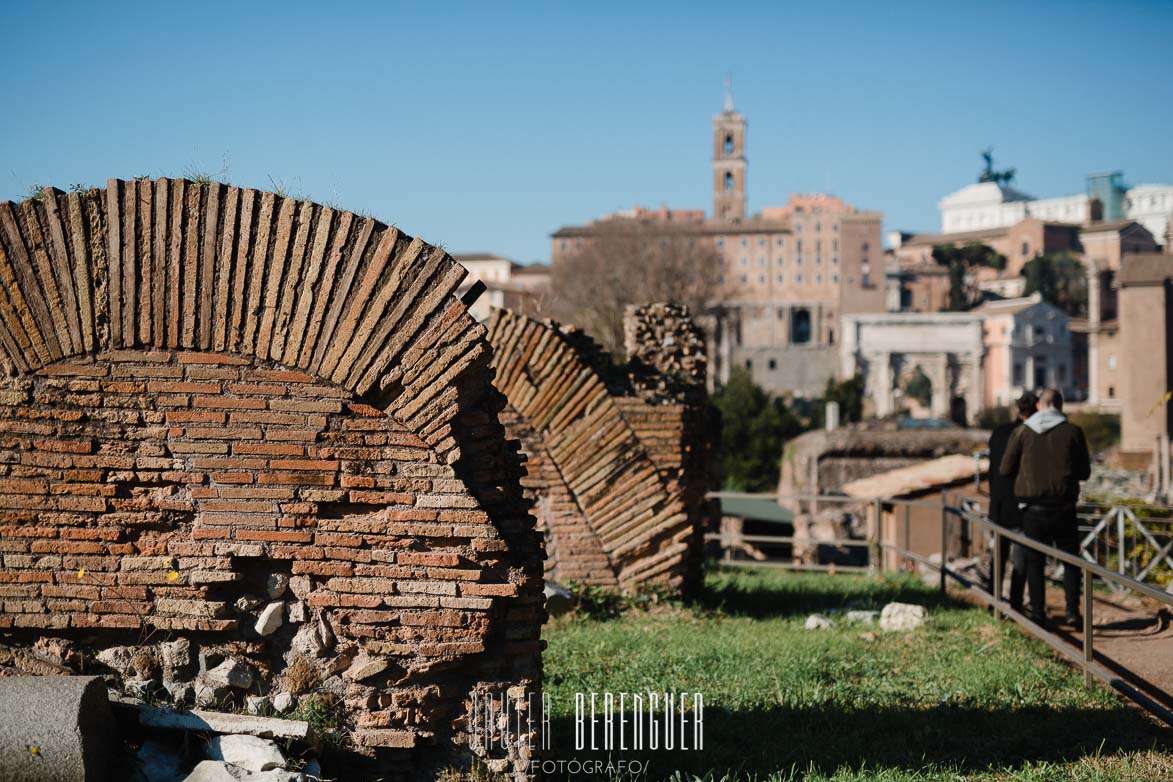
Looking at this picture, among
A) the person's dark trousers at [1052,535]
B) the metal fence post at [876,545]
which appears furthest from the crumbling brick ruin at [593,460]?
the metal fence post at [876,545]

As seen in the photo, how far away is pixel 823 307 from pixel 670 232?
121 feet

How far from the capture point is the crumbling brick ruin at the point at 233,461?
447cm

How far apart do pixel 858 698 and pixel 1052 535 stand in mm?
2155

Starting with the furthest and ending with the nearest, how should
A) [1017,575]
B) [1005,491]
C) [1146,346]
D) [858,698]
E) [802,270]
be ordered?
[802,270], [1146,346], [1005,491], [1017,575], [858,698]

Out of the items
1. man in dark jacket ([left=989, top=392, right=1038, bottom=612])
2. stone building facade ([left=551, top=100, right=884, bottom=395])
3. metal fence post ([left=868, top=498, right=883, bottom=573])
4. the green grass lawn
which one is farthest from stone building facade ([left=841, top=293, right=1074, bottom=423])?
the green grass lawn

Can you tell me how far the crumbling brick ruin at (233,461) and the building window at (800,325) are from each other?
84874 millimetres

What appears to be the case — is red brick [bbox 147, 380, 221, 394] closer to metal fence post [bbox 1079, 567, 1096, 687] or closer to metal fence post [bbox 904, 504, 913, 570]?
metal fence post [bbox 1079, 567, 1096, 687]

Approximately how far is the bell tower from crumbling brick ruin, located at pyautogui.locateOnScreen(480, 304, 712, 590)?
309 ft

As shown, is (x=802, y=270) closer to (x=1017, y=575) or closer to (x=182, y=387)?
(x=1017, y=575)

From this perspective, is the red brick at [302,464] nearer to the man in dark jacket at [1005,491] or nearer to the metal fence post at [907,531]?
the man in dark jacket at [1005,491]

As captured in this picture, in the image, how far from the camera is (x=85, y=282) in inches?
176

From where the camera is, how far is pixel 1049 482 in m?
7.44

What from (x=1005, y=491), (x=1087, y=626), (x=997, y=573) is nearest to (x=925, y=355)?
(x=1005, y=491)

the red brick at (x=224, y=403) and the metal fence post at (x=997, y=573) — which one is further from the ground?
the red brick at (x=224, y=403)
